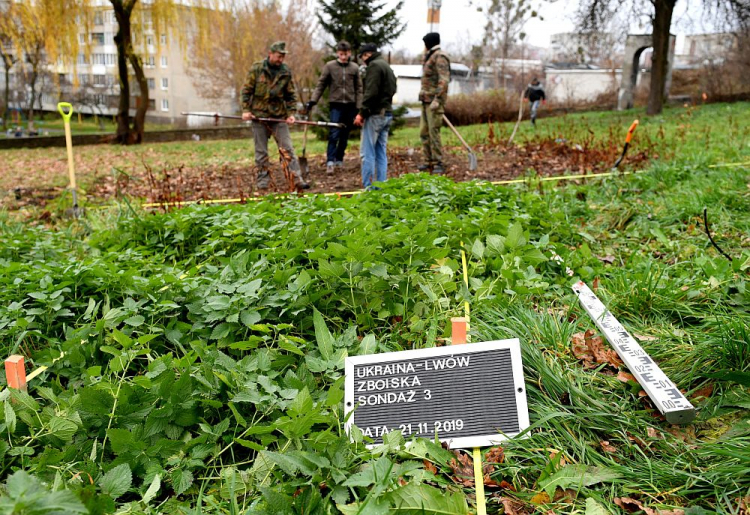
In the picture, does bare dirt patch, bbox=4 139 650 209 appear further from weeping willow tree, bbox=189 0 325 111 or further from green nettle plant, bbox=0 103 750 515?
weeping willow tree, bbox=189 0 325 111

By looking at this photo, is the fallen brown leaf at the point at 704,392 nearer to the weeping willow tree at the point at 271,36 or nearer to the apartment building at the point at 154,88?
the weeping willow tree at the point at 271,36

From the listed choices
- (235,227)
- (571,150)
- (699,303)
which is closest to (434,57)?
(571,150)

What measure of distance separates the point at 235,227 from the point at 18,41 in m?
21.9

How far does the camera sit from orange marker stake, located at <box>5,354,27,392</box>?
2305 millimetres

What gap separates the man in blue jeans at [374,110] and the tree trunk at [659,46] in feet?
56.2

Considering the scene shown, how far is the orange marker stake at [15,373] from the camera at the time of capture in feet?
7.56

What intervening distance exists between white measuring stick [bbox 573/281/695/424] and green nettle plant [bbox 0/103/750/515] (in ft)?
0.29

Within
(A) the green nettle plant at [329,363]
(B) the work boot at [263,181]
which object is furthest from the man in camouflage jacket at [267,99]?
(A) the green nettle plant at [329,363]

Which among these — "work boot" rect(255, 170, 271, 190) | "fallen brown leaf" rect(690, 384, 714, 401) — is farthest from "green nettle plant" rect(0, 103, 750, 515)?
"work boot" rect(255, 170, 271, 190)

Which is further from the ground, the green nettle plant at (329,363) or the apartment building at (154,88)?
the apartment building at (154,88)

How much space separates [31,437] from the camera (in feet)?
6.96

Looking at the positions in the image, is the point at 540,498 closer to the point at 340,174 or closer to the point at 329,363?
the point at 329,363

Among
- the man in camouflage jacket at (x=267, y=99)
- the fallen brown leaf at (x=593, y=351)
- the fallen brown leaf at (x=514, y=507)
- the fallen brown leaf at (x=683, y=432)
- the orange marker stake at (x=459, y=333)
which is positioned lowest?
the fallen brown leaf at (x=514, y=507)

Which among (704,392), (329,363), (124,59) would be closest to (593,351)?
(704,392)
